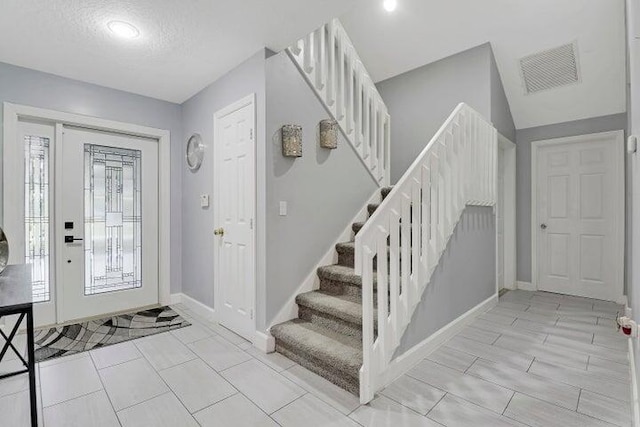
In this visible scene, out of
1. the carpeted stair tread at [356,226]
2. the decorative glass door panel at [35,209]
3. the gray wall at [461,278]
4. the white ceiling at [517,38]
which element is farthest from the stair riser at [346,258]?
the decorative glass door panel at [35,209]

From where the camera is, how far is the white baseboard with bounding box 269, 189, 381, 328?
2.68m

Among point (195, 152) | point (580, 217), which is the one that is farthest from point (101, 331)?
point (580, 217)

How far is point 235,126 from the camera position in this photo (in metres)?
2.91

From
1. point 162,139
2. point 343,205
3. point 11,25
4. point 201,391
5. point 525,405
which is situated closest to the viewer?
point 525,405

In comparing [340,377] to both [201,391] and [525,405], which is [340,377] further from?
[525,405]

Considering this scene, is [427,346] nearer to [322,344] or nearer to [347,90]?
[322,344]

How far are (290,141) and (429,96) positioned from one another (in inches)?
96.4

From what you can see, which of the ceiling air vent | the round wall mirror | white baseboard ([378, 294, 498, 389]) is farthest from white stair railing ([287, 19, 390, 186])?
the ceiling air vent

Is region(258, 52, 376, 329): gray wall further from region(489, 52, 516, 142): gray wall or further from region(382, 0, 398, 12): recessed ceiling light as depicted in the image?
region(489, 52, 516, 142): gray wall

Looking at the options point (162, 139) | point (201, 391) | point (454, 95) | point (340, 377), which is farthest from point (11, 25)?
point (454, 95)

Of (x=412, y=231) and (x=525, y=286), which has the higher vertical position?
Answer: (x=412, y=231)

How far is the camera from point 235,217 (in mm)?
2938

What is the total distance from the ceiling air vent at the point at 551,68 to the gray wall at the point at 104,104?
4.35 meters

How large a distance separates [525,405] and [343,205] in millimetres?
2062
